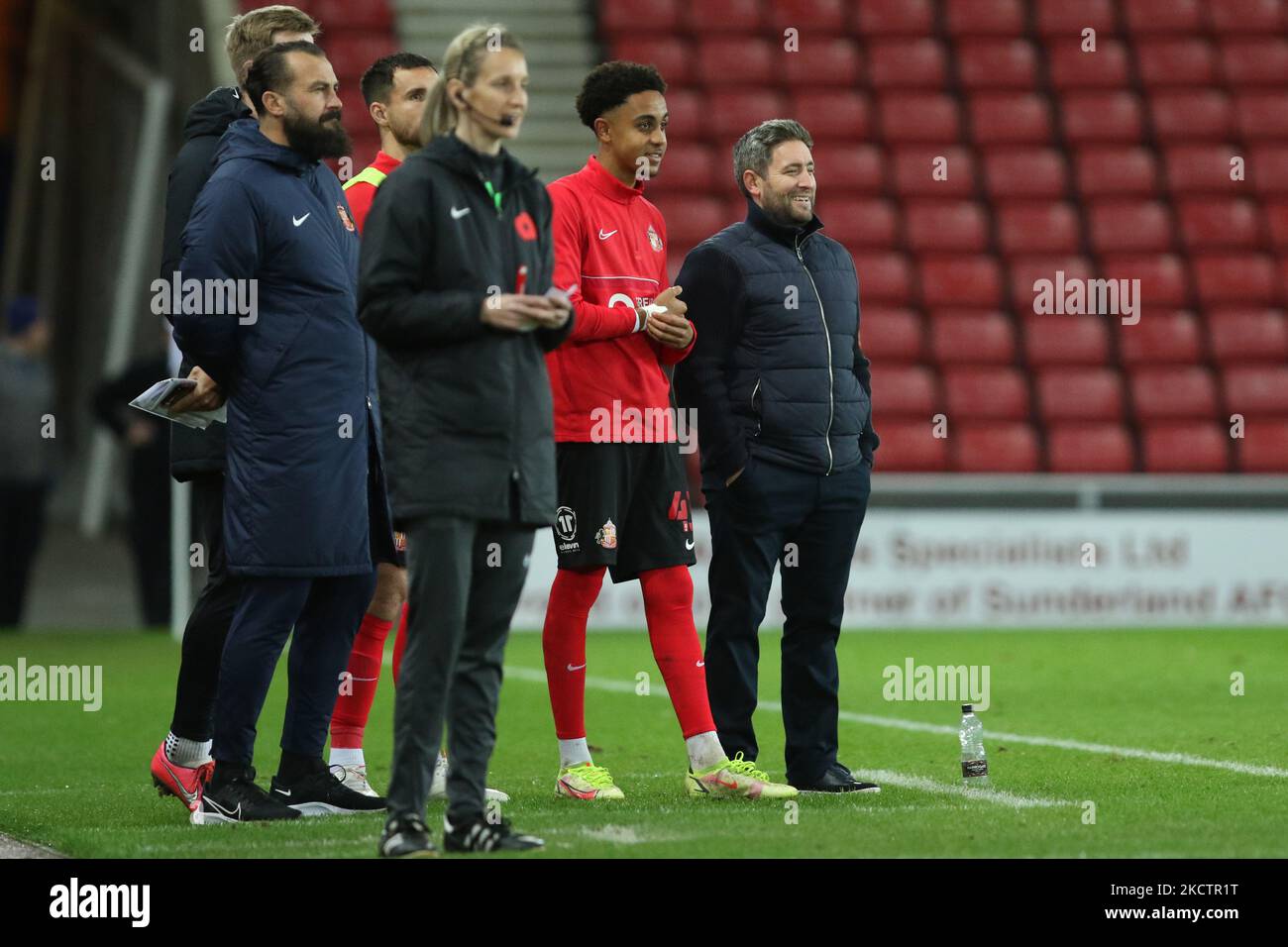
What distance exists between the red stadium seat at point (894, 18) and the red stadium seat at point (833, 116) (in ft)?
3.49

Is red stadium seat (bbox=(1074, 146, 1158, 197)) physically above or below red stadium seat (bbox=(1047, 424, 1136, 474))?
above

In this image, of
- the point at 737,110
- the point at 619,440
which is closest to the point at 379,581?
the point at 619,440

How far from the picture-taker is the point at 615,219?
19.8 ft

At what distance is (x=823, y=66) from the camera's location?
1712 centimetres

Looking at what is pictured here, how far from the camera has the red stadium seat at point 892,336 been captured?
49.4 feet

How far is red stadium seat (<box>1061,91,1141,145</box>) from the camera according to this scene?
663 inches

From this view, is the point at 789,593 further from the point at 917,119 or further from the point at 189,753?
the point at 917,119

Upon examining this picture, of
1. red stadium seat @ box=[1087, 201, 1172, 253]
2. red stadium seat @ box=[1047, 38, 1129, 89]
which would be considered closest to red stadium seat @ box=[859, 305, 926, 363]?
red stadium seat @ box=[1087, 201, 1172, 253]

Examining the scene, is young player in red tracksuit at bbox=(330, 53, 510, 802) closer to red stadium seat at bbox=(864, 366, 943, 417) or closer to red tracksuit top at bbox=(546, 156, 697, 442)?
red tracksuit top at bbox=(546, 156, 697, 442)

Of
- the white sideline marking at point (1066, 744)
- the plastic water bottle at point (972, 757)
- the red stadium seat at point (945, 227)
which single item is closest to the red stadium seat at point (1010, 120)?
the red stadium seat at point (945, 227)

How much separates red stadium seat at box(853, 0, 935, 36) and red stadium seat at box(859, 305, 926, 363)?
136 inches

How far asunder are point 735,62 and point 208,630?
1212 cm
